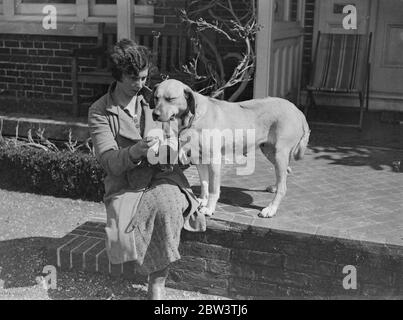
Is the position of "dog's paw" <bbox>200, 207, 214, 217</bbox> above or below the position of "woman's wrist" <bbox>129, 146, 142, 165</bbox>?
below

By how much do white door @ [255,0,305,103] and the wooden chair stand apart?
1332mm

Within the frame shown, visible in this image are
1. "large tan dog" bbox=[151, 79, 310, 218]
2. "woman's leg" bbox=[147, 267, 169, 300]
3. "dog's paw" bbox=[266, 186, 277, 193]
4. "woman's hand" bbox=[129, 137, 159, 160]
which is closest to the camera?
"woman's hand" bbox=[129, 137, 159, 160]

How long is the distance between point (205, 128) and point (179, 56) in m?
4.20

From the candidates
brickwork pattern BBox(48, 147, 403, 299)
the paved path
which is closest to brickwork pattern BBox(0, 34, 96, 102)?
the paved path

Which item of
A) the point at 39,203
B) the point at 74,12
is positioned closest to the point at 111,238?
the point at 39,203

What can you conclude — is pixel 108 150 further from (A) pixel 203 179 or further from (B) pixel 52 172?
(B) pixel 52 172

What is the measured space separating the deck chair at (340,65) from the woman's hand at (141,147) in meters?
5.28

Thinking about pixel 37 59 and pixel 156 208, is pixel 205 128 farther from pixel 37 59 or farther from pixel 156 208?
pixel 37 59

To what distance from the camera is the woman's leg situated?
11.9 ft

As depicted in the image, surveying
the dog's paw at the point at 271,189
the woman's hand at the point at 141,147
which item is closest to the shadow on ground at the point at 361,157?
the dog's paw at the point at 271,189

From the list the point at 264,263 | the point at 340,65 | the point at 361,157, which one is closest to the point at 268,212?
the point at 264,263

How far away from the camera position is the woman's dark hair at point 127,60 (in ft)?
11.1

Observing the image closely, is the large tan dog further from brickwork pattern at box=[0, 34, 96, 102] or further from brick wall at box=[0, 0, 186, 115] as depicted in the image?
brickwork pattern at box=[0, 34, 96, 102]

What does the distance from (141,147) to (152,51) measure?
4.94 m
